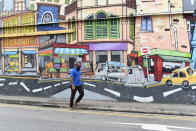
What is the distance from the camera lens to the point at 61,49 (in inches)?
490

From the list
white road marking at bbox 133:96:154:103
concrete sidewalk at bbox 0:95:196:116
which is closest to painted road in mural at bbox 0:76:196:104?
white road marking at bbox 133:96:154:103

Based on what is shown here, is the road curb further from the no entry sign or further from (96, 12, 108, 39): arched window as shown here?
(96, 12, 108, 39): arched window

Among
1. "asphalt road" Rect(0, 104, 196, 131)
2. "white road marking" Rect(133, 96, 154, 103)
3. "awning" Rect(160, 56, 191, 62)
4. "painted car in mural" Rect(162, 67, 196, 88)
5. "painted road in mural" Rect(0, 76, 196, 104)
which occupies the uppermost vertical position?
"awning" Rect(160, 56, 191, 62)

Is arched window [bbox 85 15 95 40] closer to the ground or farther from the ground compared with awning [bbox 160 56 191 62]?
farther from the ground

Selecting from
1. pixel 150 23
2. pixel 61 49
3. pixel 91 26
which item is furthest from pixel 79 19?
pixel 150 23

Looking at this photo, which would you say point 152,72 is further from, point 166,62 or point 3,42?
point 3,42

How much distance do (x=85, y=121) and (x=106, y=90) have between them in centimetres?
369

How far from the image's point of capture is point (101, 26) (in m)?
11.8

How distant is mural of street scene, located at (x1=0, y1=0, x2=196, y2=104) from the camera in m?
10.8

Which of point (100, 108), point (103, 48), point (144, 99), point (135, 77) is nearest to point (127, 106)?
point (100, 108)

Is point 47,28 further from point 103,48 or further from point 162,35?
point 162,35

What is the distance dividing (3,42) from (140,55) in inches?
259

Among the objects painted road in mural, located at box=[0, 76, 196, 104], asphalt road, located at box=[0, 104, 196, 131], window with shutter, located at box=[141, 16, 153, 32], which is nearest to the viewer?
asphalt road, located at box=[0, 104, 196, 131]

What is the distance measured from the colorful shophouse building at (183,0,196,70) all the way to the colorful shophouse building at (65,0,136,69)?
1922 millimetres
